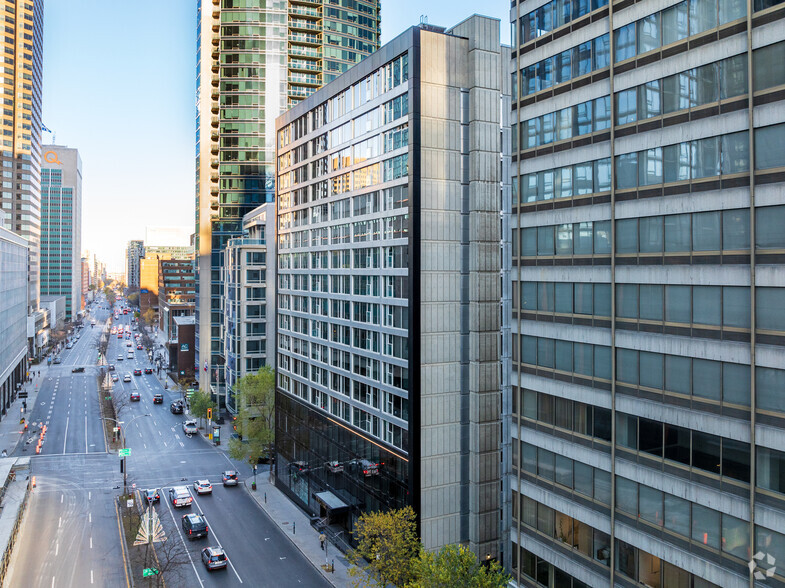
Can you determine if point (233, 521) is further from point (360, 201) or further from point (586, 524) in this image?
point (586, 524)

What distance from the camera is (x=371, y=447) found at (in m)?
45.9

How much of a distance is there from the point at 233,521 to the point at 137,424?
48.4 m

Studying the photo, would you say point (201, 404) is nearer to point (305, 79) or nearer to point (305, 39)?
point (305, 79)

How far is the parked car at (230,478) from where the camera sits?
67.2 metres

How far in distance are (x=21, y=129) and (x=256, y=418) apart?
146540mm

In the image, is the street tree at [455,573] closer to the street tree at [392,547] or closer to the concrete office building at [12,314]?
the street tree at [392,547]

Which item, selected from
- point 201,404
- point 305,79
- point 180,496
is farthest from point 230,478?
point 305,79

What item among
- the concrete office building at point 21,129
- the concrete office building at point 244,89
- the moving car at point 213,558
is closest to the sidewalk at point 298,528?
the moving car at point 213,558

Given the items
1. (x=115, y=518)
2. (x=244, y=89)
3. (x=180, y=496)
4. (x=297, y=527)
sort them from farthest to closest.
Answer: (x=244, y=89) < (x=180, y=496) < (x=115, y=518) < (x=297, y=527)

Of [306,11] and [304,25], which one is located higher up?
[306,11]

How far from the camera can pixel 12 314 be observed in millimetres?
113000

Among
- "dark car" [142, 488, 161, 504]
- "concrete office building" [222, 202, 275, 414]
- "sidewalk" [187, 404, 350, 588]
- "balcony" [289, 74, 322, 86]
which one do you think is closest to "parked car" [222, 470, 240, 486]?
"sidewalk" [187, 404, 350, 588]

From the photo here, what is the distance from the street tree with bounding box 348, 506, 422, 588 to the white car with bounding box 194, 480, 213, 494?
3070 centimetres

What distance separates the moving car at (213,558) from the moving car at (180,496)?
13.6 metres
